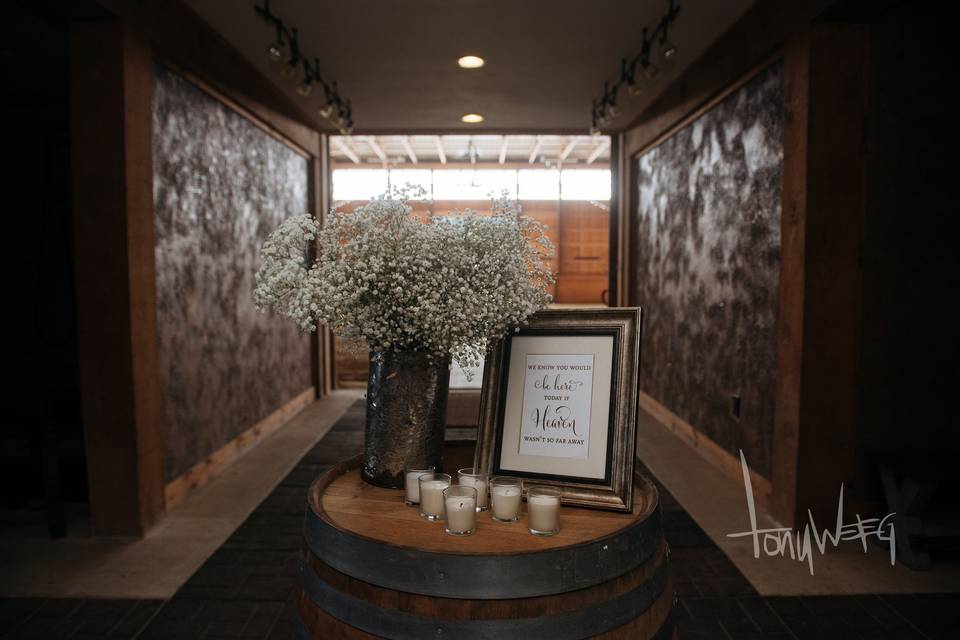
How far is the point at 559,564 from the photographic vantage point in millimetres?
968

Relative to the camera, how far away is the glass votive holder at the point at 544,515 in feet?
3.51

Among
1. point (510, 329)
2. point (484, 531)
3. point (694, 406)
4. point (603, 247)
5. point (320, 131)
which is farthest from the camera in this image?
point (603, 247)

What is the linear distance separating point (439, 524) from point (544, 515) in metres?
0.19

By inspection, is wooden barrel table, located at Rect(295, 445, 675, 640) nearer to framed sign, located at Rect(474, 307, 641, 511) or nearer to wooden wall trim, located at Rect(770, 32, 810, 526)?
framed sign, located at Rect(474, 307, 641, 511)

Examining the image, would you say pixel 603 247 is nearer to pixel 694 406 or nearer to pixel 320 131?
pixel 320 131

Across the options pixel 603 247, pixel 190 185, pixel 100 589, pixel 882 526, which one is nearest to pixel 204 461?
pixel 100 589

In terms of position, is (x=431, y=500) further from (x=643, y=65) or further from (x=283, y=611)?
(x=643, y=65)

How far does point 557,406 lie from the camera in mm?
1245

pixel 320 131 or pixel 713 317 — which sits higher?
pixel 320 131

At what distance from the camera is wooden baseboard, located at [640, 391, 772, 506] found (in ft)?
10.9

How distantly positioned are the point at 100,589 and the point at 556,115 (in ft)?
15.7

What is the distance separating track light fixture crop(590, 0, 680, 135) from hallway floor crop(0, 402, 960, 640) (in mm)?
2547

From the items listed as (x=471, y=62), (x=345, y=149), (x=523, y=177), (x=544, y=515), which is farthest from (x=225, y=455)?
(x=523, y=177)

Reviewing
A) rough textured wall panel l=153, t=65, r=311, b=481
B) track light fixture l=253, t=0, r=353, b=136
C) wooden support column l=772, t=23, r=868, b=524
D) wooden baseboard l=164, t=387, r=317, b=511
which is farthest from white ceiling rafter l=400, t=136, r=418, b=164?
wooden support column l=772, t=23, r=868, b=524
